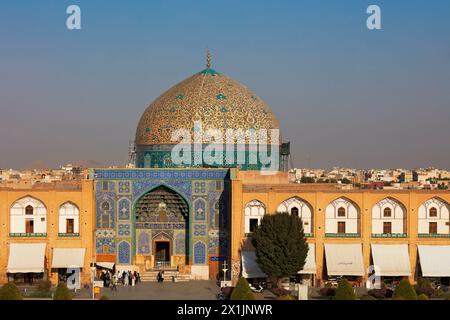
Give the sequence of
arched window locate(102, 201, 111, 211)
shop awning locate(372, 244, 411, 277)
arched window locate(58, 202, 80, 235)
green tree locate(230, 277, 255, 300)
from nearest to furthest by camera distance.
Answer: green tree locate(230, 277, 255, 300), shop awning locate(372, 244, 411, 277), arched window locate(58, 202, 80, 235), arched window locate(102, 201, 111, 211)

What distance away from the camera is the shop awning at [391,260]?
37.4m

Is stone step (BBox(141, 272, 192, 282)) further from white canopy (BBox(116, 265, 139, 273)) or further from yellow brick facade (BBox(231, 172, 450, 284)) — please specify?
yellow brick facade (BBox(231, 172, 450, 284))

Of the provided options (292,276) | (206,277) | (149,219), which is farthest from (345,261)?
(149,219)

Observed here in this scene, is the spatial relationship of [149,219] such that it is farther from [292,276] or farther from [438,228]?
[438,228]

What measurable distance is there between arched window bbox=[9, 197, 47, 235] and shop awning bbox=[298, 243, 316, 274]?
31.6 feet

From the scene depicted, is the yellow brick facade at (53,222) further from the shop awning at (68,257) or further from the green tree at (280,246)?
the green tree at (280,246)

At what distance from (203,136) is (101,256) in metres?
6.49

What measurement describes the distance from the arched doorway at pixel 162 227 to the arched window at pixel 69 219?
253cm

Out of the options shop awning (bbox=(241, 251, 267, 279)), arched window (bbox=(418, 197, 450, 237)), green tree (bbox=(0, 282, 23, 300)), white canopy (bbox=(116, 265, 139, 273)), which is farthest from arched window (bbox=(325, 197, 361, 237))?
green tree (bbox=(0, 282, 23, 300))

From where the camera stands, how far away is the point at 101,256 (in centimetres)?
3919

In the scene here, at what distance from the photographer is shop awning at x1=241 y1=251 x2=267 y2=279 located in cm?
3725

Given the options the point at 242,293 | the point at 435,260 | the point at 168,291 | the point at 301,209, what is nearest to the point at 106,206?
the point at 168,291

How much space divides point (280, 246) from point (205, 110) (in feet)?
28.3
